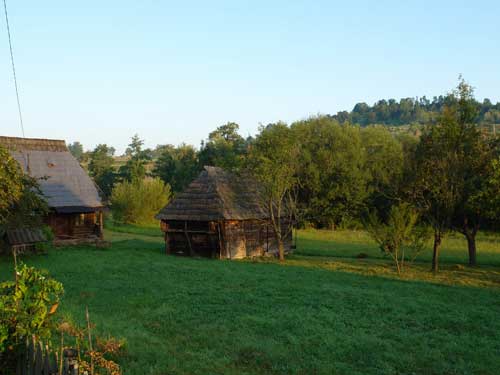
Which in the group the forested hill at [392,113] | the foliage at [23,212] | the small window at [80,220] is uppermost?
the forested hill at [392,113]

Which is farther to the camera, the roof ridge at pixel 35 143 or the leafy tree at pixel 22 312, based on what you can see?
the roof ridge at pixel 35 143

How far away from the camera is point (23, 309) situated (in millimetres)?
6789

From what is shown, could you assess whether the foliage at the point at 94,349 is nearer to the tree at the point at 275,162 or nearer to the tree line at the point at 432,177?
the tree line at the point at 432,177

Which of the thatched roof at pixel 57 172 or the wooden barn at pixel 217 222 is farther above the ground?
the thatched roof at pixel 57 172

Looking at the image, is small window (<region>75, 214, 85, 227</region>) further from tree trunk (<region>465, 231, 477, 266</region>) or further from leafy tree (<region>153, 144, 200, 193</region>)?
leafy tree (<region>153, 144, 200, 193</region>)

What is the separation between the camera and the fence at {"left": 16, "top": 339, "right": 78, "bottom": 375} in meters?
5.24

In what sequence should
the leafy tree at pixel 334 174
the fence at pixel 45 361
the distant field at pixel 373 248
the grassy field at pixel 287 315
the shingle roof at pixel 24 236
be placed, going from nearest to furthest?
the fence at pixel 45 361 → the grassy field at pixel 287 315 → the shingle roof at pixel 24 236 → the distant field at pixel 373 248 → the leafy tree at pixel 334 174

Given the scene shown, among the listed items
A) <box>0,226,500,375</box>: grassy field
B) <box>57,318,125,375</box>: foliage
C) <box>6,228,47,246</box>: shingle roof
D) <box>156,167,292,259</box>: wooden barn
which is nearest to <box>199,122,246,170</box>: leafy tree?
<box>156,167,292,259</box>: wooden barn

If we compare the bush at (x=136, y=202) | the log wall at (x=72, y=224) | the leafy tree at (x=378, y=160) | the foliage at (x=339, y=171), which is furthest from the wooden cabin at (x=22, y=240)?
the leafy tree at (x=378, y=160)

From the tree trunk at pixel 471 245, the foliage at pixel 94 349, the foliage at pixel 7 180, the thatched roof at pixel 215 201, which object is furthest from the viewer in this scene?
the thatched roof at pixel 215 201

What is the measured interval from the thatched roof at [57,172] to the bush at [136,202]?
50.0ft

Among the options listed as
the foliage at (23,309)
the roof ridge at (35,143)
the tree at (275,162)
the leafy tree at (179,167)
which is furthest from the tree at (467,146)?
the leafy tree at (179,167)

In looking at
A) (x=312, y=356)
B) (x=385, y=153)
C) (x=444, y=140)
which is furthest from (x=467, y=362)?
(x=385, y=153)

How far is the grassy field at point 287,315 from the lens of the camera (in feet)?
25.8
